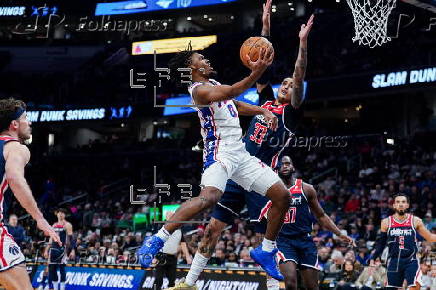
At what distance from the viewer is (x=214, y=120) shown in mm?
7320

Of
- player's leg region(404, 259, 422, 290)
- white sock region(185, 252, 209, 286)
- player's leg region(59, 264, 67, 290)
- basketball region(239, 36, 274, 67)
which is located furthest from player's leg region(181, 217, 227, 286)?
player's leg region(59, 264, 67, 290)

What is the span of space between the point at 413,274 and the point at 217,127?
5.07 m

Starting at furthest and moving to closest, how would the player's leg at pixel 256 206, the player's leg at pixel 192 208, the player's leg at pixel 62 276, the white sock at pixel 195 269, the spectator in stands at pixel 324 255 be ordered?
the player's leg at pixel 62 276
the spectator in stands at pixel 324 255
the player's leg at pixel 256 206
the white sock at pixel 195 269
the player's leg at pixel 192 208

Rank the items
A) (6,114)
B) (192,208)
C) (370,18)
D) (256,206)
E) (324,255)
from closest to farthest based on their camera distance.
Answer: (6,114) < (192,208) < (256,206) < (370,18) < (324,255)

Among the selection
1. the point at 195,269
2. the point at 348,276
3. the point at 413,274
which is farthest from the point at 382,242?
the point at 195,269

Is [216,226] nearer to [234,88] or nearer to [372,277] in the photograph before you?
[234,88]

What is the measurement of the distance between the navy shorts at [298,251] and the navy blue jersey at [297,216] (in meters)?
0.09

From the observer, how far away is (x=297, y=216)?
990 cm

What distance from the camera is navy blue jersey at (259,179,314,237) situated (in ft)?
32.2

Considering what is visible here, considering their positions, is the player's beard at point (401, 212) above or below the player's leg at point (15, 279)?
above

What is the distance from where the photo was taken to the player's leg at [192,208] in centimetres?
649

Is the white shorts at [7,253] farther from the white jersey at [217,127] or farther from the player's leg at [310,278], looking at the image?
the player's leg at [310,278]

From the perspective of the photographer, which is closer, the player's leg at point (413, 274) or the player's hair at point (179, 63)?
the player's hair at point (179, 63)

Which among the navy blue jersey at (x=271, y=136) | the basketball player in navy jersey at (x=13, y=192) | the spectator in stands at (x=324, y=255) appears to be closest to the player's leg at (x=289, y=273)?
the navy blue jersey at (x=271, y=136)
